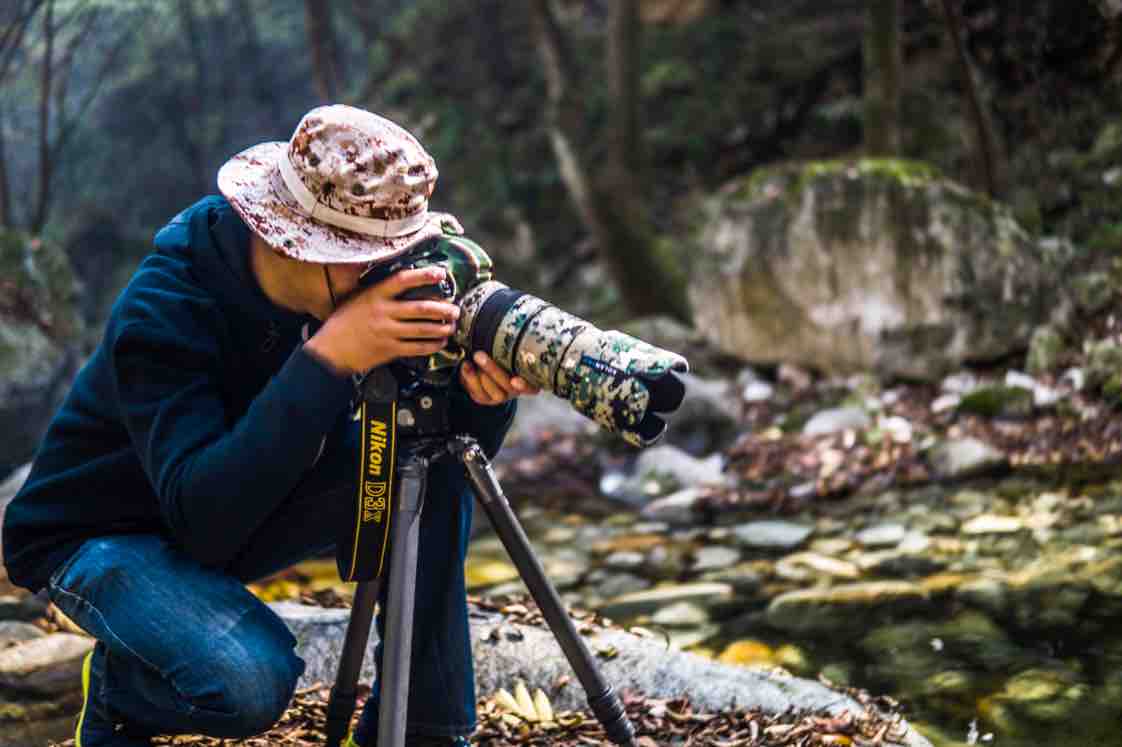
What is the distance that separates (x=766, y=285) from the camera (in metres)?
5.88

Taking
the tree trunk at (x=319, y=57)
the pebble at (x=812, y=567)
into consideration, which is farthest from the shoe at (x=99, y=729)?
the tree trunk at (x=319, y=57)

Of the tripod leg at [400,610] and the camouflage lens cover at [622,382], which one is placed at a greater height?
the camouflage lens cover at [622,382]

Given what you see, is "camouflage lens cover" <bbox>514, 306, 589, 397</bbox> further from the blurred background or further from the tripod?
the blurred background

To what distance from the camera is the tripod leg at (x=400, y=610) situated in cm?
172

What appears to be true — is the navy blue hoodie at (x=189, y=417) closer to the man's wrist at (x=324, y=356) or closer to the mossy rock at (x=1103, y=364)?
the man's wrist at (x=324, y=356)

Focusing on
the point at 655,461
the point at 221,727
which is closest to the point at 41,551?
the point at 221,727

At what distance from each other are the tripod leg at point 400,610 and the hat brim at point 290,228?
32 cm

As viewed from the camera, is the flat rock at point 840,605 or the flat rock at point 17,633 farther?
the flat rock at point 840,605

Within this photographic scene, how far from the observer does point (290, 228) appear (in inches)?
68.4

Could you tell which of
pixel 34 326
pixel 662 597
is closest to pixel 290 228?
pixel 662 597

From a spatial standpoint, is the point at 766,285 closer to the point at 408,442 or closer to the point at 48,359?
the point at 408,442

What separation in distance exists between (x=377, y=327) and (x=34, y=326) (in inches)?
289

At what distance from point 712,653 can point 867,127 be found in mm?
4139

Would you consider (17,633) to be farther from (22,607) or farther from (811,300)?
(811,300)
